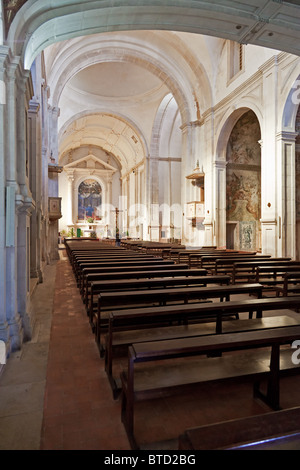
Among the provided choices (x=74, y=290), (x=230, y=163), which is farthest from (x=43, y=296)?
(x=230, y=163)

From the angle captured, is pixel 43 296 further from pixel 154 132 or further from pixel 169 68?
Result: pixel 154 132

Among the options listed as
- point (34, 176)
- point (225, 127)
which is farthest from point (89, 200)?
point (34, 176)

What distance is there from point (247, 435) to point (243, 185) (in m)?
14.8

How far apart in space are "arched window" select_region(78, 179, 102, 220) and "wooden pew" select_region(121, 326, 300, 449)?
31.2 meters

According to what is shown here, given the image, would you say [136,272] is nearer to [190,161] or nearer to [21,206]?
[21,206]

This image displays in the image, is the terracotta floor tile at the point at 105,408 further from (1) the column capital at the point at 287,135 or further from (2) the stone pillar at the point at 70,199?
(2) the stone pillar at the point at 70,199

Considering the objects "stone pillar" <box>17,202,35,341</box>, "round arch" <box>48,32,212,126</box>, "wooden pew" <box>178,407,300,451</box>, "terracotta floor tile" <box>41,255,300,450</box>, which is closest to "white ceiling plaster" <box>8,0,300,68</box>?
"stone pillar" <box>17,202,35,341</box>

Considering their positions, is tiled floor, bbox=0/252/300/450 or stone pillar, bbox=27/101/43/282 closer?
tiled floor, bbox=0/252/300/450

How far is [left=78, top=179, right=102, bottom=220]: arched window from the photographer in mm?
32562

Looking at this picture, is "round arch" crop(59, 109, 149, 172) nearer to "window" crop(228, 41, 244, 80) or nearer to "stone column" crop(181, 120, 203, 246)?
"stone column" crop(181, 120, 203, 246)

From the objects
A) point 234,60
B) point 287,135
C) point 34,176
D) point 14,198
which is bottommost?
point 14,198

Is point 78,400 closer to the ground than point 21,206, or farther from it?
closer to the ground

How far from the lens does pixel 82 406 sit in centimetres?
226

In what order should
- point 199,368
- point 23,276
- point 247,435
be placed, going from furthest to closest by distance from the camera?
point 23,276
point 199,368
point 247,435
